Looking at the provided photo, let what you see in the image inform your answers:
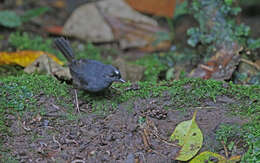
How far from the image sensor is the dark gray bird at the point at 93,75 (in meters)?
3.45

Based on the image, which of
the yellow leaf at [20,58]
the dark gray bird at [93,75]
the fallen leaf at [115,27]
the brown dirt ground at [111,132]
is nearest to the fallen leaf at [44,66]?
the yellow leaf at [20,58]

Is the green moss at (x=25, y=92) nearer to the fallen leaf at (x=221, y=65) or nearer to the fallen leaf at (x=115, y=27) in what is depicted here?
the fallen leaf at (x=221, y=65)

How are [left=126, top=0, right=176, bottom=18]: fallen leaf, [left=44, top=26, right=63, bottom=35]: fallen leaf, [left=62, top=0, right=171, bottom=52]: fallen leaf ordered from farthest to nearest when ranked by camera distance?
[left=126, top=0, right=176, bottom=18]: fallen leaf < [left=44, top=26, right=63, bottom=35]: fallen leaf < [left=62, top=0, right=171, bottom=52]: fallen leaf

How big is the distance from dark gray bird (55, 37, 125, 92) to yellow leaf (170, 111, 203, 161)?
0.79 metres

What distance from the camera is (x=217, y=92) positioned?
3561 millimetres

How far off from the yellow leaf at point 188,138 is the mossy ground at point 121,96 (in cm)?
32

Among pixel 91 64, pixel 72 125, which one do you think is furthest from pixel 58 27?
pixel 72 125

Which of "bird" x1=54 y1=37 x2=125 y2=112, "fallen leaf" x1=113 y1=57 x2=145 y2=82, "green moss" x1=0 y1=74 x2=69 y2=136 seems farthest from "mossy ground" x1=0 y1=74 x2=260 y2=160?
"fallen leaf" x1=113 y1=57 x2=145 y2=82

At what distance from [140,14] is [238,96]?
11.3ft

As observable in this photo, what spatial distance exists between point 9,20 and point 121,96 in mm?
3469

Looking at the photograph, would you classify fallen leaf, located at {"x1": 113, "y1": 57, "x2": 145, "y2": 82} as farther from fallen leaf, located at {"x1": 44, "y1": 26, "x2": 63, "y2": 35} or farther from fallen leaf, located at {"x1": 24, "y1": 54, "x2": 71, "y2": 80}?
fallen leaf, located at {"x1": 44, "y1": 26, "x2": 63, "y2": 35}

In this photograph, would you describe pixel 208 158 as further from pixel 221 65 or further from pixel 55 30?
pixel 55 30

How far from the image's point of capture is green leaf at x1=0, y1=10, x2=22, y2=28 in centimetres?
603

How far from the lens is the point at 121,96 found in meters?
3.58
